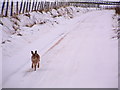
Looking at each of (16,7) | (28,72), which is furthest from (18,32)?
(28,72)

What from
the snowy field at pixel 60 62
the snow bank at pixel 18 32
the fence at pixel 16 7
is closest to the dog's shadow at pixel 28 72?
the snowy field at pixel 60 62

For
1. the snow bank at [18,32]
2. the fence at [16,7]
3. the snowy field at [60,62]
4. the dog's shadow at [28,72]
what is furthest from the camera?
the fence at [16,7]

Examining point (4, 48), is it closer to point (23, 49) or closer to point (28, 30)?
point (23, 49)

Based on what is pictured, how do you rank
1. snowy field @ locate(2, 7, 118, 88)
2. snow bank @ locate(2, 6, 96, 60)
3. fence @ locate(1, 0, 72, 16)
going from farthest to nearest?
fence @ locate(1, 0, 72, 16)
snow bank @ locate(2, 6, 96, 60)
snowy field @ locate(2, 7, 118, 88)

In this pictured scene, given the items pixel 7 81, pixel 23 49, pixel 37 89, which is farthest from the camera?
pixel 23 49

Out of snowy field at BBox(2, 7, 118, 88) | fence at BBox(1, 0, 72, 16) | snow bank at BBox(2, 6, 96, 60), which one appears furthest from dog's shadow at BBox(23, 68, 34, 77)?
fence at BBox(1, 0, 72, 16)

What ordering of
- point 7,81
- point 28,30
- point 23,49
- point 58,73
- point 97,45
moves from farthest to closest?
point 28,30 < point 97,45 < point 23,49 < point 58,73 < point 7,81

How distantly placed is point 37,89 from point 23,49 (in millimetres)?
5443

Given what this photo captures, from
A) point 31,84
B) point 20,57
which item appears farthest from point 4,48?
point 31,84

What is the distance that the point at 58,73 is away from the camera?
8703mm

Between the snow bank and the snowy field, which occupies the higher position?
the snow bank

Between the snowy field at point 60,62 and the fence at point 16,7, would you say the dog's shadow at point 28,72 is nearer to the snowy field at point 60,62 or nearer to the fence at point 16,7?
the snowy field at point 60,62

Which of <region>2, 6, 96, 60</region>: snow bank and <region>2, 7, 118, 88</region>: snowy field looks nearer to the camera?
<region>2, 7, 118, 88</region>: snowy field

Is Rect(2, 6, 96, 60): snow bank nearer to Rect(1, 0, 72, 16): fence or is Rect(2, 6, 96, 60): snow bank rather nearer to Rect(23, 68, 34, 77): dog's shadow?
Rect(1, 0, 72, 16): fence
